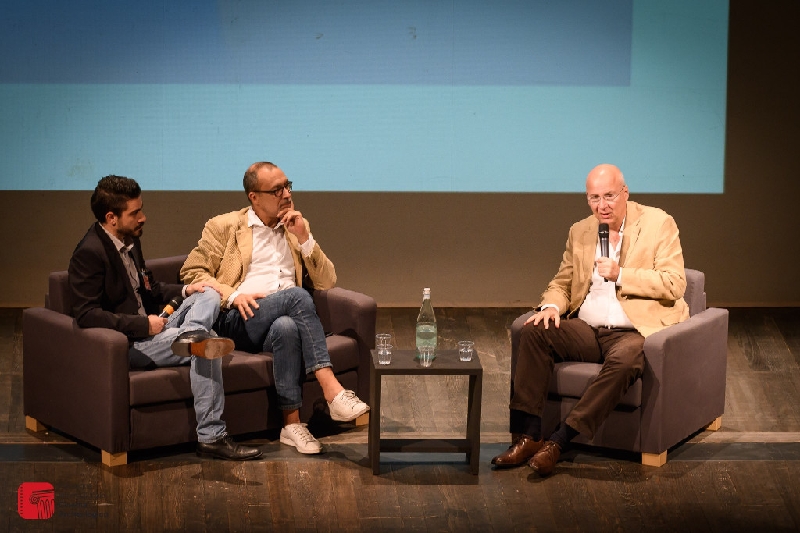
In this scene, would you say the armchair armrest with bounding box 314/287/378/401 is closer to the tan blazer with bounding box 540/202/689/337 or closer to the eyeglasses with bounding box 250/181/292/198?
the eyeglasses with bounding box 250/181/292/198

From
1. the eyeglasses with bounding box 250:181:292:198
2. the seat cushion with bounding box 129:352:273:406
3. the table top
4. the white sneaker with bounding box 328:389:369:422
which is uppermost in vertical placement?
the eyeglasses with bounding box 250:181:292:198

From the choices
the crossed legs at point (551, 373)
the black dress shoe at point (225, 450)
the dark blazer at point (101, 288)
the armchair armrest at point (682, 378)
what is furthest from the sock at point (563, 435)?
the dark blazer at point (101, 288)

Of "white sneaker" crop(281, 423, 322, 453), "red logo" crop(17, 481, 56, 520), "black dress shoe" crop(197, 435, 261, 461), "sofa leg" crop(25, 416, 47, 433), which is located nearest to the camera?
"red logo" crop(17, 481, 56, 520)

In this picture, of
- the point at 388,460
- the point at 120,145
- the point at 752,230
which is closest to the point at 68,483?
the point at 388,460

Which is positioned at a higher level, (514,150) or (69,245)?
(514,150)

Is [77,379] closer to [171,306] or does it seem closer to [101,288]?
[101,288]

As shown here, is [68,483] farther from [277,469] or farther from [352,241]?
[352,241]

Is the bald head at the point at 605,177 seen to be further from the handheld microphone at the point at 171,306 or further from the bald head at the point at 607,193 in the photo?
the handheld microphone at the point at 171,306

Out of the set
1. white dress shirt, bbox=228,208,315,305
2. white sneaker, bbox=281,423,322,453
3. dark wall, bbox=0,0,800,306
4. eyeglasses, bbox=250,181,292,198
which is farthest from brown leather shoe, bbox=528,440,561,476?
dark wall, bbox=0,0,800,306

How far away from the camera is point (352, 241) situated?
23.7 ft

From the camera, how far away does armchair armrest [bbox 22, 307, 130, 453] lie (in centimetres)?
449

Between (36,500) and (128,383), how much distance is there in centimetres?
54

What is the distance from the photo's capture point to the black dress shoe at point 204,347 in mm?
4539

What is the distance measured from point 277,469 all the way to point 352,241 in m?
2.79
